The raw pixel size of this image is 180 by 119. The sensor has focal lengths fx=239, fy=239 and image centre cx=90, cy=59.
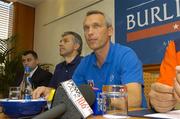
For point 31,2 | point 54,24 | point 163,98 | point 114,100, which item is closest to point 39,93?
point 114,100

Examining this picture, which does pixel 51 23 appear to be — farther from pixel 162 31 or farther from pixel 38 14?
pixel 162 31

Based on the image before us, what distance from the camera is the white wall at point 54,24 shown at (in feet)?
11.6

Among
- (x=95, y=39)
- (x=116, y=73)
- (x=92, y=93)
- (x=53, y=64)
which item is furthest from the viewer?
(x=53, y=64)

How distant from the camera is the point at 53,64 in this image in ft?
13.0

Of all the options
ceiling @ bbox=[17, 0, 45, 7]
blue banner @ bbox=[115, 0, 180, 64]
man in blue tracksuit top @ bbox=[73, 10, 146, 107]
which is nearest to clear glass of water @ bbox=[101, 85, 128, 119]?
man in blue tracksuit top @ bbox=[73, 10, 146, 107]

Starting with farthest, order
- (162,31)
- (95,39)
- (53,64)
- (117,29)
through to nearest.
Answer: (53,64), (117,29), (162,31), (95,39)

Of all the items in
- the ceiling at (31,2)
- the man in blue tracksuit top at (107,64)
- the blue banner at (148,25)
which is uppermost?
the ceiling at (31,2)

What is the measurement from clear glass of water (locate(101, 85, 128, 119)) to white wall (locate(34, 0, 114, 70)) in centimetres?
238

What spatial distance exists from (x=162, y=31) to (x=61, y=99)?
6.28 ft

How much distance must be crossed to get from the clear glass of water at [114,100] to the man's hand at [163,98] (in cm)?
16

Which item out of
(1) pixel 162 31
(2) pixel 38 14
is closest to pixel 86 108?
(1) pixel 162 31

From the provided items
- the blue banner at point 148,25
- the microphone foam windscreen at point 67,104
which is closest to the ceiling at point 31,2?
the blue banner at point 148,25

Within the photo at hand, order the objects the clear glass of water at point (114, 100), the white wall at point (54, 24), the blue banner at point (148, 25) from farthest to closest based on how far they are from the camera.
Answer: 1. the white wall at point (54, 24)
2. the blue banner at point (148, 25)
3. the clear glass of water at point (114, 100)

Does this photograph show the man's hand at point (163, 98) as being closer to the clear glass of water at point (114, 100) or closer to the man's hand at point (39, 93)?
the clear glass of water at point (114, 100)
